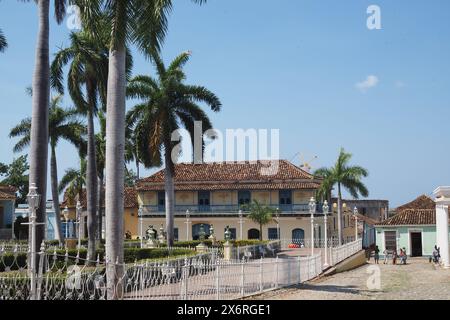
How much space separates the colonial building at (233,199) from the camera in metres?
50.3

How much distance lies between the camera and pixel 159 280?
14648 mm

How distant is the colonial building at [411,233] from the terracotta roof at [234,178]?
6.94 m

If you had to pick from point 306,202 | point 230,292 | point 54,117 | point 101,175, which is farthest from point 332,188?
point 230,292

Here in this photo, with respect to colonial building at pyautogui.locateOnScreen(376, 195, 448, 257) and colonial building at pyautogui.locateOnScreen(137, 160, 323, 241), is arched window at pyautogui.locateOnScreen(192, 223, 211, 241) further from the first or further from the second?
colonial building at pyautogui.locateOnScreen(376, 195, 448, 257)

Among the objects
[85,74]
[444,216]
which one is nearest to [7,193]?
[85,74]

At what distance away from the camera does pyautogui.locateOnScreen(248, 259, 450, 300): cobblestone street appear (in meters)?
Result: 17.1

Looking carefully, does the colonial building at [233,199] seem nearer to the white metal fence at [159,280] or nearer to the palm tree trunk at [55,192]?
the palm tree trunk at [55,192]

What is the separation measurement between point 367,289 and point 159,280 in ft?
25.4

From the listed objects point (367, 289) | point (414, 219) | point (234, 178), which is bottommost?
point (367, 289)

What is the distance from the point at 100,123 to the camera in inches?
1604

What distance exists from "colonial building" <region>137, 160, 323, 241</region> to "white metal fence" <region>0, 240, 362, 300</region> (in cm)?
2957

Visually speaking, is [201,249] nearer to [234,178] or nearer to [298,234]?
[298,234]

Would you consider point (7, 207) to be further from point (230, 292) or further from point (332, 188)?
point (230, 292)

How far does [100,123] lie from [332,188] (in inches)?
692
